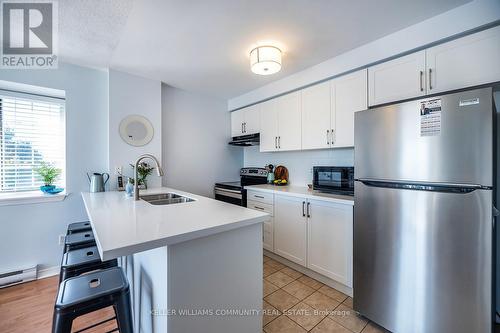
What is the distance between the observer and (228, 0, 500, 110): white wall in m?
1.43

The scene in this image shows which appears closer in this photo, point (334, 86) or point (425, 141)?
point (425, 141)

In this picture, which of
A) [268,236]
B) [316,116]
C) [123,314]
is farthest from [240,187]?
[123,314]

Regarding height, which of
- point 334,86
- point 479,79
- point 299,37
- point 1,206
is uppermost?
point 299,37

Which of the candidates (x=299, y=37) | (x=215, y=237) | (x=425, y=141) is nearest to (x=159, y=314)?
(x=215, y=237)

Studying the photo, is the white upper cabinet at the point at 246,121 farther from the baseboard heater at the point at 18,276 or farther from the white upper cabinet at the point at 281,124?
the baseboard heater at the point at 18,276

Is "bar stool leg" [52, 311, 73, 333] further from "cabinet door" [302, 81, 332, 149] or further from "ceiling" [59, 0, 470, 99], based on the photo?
"cabinet door" [302, 81, 332, 149]

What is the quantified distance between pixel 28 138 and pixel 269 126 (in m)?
2.84

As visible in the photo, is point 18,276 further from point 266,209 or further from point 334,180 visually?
point 334,180

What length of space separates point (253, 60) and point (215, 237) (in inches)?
64.8

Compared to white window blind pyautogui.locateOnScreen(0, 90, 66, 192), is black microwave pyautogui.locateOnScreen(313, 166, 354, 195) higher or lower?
lower

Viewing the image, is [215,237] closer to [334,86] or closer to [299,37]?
[299,37]

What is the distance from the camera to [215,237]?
3.78 ft

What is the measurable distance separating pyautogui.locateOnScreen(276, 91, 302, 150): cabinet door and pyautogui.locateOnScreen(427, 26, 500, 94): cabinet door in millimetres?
1295

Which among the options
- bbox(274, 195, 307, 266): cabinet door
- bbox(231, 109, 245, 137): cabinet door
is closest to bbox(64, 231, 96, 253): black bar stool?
bbox(274, 195, 307, 266): cabinet door
